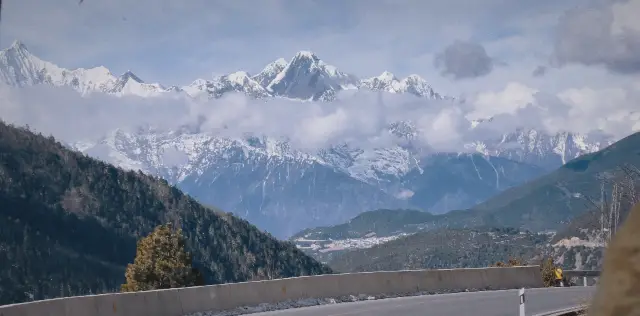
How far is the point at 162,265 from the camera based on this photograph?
55.7 metres

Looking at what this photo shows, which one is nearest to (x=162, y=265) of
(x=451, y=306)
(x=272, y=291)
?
(x=272, y=291)

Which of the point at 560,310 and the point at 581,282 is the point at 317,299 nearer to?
the point at 560,310

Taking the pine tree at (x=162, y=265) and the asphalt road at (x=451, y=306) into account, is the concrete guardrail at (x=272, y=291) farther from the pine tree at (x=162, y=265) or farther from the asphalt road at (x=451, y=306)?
the pine tree at (x=162, y=265)

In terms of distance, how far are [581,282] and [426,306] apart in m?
22.5

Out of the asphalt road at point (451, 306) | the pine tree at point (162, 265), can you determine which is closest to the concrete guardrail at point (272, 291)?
the asphalt road at point (451, 306)

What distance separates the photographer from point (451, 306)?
25.6 meters

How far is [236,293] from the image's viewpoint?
952 inches

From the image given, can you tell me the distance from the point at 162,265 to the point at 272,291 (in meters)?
31.3

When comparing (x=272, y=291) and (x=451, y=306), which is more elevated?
(x=272, y=291)

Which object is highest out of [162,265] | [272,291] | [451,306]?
[162,265]

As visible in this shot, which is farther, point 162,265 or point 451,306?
point 162,265

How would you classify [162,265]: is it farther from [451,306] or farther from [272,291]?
[451,306]

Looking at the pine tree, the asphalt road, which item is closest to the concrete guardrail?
the asphalt road

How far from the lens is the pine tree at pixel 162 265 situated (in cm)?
5469
